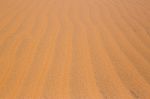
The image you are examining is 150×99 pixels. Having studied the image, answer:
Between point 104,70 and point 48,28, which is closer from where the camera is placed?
point 104,70

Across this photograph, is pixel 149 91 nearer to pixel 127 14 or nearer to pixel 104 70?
pixel 104 70

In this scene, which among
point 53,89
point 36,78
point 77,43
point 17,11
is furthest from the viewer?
point 17,11

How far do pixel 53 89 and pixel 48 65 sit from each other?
0.41m

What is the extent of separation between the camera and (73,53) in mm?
2518

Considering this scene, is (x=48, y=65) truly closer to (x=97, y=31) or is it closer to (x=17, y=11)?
(x=97, y=31)

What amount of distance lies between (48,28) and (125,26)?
1311 mm

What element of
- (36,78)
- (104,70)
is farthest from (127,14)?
(36,78)

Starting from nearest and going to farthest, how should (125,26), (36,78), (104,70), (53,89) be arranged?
(53,89)
(36,78)
(104,70)
(125,26)

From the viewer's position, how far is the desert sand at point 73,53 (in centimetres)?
193

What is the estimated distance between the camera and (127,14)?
406 cm

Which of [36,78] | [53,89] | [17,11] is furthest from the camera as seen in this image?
[17,11]

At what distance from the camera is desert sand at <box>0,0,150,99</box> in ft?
6.33

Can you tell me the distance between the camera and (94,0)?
202 inches

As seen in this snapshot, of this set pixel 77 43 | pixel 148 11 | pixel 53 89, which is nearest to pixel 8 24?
pixel 77 43
